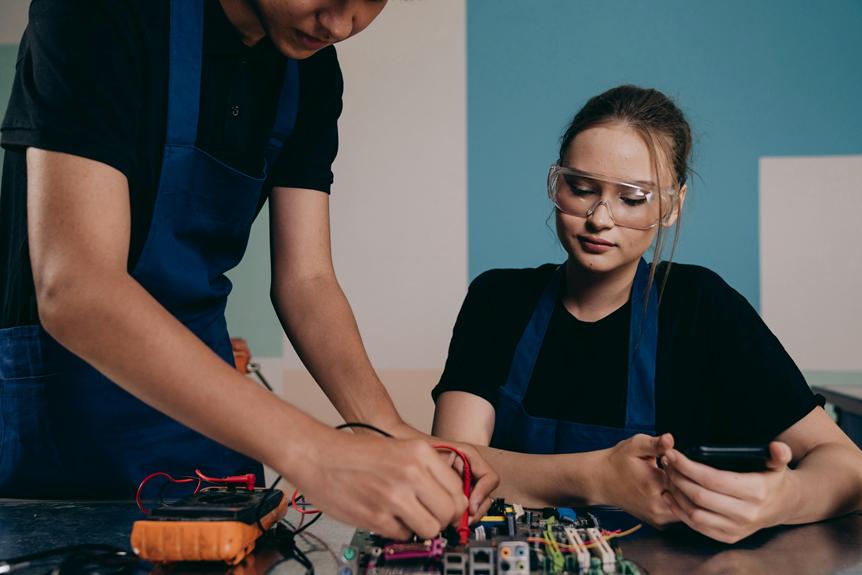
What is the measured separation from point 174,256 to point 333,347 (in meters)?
0.31

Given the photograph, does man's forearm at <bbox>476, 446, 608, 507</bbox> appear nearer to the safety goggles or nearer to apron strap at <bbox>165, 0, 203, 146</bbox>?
the safety goggles

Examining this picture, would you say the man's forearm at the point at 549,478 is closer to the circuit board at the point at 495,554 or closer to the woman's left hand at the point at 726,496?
the woman's left hand at the point at 726,496

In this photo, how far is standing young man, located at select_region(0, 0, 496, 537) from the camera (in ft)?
2.68

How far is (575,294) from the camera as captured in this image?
1.72 metres

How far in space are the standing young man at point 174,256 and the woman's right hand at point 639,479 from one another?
0.23 meters

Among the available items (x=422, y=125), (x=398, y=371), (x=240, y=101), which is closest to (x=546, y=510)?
(x=240, y=101)

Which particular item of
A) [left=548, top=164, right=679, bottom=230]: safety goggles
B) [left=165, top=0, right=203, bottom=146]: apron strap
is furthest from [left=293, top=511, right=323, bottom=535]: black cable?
[left=548, top=164, right=679, bottom=230]: safety goggles

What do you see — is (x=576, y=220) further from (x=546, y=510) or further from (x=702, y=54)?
(x=702, y=54)

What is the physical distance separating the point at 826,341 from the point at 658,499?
7.06 ft

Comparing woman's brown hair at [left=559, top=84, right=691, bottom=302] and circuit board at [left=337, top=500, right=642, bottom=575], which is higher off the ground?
Answer: woman's brown hair at [left=559, top=84, right=691, bottom=302]

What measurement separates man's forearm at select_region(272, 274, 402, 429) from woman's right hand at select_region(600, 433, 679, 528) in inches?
13.5

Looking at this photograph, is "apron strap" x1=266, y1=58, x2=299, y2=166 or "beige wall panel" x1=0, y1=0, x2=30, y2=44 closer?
"apron strap" x1=266, y1=58, x2=299, y2=166

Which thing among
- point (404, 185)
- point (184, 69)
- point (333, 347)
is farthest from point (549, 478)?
point (404, 185)

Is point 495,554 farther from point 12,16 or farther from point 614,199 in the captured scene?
point 12,16
